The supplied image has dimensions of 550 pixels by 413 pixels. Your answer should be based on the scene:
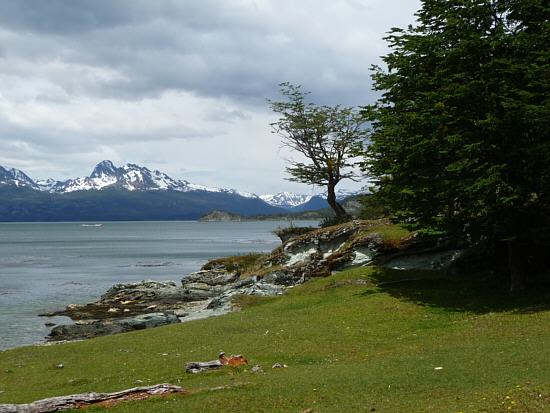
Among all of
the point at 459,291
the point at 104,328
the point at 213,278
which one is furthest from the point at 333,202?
the point at 104,328

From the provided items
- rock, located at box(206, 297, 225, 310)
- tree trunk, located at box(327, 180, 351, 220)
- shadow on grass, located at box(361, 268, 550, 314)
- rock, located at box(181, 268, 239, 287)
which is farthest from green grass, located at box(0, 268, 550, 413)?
rock, located at box(181, 268, 239, 287)

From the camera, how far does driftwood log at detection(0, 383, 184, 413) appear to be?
17406 millimetres

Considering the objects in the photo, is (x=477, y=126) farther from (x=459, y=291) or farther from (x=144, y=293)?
(x=144, y=293)

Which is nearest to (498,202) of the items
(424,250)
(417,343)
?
(417,343)

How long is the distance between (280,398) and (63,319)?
42454mm

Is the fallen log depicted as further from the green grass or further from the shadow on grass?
the shadow on grass

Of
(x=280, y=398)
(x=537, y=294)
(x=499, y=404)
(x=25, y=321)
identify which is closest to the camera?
(x=499, y=404)

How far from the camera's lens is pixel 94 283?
8675cm

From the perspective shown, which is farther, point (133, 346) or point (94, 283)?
point (94, 283)

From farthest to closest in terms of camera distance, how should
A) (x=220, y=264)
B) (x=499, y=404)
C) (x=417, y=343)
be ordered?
1. (x=220, y=264)
2. (x=417, y=343)
3. (x=499, y=404)

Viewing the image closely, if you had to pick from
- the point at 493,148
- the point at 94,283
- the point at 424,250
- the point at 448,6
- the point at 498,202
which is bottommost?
the point at 94,283

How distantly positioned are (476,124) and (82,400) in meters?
25.9

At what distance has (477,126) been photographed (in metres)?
33.6

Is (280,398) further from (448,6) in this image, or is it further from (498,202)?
(448,6)
